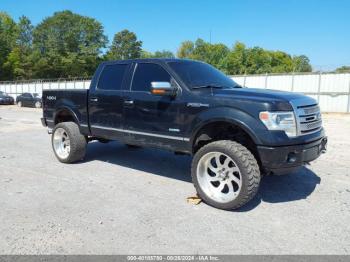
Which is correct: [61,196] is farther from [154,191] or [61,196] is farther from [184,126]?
[184,126]

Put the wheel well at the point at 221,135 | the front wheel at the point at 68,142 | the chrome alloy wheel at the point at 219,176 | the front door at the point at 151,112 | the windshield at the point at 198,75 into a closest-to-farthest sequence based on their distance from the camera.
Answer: the chrome alloy wheel at the point at 219,176
the wheel well at the point at 221,135
the front door at the point at 151,112
the windshield at the point at 198,75
the front wheel at the point at 68,142

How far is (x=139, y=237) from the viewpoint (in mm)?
3783

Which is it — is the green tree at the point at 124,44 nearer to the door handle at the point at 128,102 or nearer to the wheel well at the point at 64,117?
the wheel well at the point at 64,117

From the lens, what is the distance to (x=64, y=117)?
25.0 feet

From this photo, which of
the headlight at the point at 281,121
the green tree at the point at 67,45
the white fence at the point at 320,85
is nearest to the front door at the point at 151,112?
the headlight at the point at 281,121

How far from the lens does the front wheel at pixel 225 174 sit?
173 inches

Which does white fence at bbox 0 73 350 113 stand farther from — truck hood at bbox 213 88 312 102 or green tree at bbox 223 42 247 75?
green tree at bbox 223 42 247 75

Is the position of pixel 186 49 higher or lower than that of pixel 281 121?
higher

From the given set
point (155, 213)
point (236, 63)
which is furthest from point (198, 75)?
point (236, 63)

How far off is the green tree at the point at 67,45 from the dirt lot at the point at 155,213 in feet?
222

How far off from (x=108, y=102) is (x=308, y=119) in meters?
3.40

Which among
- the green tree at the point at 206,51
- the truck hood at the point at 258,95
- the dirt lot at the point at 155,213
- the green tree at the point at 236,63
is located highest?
the green tree at the point at 206,51

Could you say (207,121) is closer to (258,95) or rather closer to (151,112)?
(258,95)

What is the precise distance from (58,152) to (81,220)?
3.45 m
